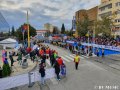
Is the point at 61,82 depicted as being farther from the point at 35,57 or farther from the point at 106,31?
the point at 106,31

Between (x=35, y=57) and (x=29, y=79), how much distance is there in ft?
47.7

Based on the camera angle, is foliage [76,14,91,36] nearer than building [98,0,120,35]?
No

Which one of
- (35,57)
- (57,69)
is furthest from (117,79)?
(35,57)

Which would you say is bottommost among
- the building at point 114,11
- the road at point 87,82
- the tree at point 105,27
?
the road at point 87,82

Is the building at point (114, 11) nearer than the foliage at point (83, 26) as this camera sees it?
Yes

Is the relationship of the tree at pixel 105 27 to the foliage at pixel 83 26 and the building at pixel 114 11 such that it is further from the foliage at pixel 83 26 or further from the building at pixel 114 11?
the foliage at pixel 83 26

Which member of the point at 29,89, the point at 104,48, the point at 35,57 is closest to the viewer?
the point at 29,89

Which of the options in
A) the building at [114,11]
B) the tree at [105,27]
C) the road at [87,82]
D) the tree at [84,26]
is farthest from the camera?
the tree at [84,26]

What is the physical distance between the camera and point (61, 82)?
691 inches

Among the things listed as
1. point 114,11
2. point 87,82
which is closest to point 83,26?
point 114,11

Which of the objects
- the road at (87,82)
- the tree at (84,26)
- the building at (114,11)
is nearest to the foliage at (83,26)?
the tree at (84,26)

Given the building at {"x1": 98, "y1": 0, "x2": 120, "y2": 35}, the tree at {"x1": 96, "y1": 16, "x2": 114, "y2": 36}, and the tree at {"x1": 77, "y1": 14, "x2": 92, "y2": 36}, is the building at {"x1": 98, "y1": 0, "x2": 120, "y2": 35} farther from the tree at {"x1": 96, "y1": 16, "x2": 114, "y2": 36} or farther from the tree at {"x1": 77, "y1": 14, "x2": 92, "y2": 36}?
the tree at {"x1": 77, "y1": 14, "x2": 92, "y2": 36}

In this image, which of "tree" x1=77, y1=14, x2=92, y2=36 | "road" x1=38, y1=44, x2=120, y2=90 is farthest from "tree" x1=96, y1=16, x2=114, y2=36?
"road" x1=38, y1=44, x2=120, y2=90

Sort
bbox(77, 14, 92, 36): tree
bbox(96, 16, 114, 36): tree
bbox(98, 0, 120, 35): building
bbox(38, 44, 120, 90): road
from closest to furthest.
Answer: bbox(38, 44, 120, 90): road → bbox(96, 16, 114, 36): tree → bbox(98, 0, 120, 35): building → bbox(77, 14, 92, 36): tree
